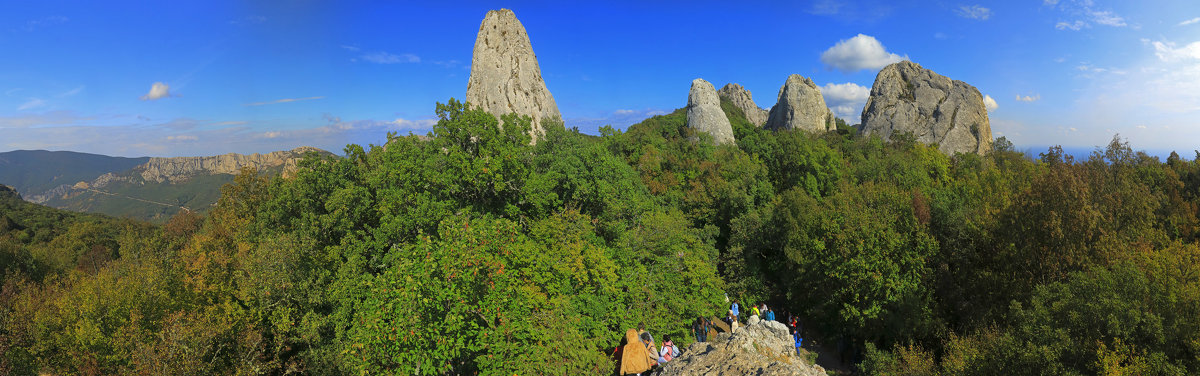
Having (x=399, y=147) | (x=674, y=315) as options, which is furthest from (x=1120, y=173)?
(x=399, y=147)

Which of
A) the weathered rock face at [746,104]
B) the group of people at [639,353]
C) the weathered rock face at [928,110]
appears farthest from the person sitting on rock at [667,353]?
the weathered rock face at [746,104]

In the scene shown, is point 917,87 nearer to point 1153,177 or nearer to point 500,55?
point 1153,177

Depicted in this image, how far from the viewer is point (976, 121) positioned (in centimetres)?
5922

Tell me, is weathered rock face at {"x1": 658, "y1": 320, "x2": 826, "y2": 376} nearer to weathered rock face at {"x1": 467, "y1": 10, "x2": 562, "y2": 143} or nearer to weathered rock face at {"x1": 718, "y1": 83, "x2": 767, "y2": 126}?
weathered rock face at {"x1": 467, "y1": 10, "x2": 562, "y2": 143}

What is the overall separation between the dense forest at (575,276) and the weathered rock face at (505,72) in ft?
50.1

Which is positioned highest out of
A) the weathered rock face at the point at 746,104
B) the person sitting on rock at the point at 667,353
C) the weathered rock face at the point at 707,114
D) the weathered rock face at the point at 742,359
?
the weathered rock face at the point at 746,104

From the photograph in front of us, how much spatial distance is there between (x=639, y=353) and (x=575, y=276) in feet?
10.3

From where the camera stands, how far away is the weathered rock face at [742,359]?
1159 centimetres

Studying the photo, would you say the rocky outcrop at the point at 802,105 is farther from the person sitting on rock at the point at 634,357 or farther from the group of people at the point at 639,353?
the person sitting on rock at the point at 634,357

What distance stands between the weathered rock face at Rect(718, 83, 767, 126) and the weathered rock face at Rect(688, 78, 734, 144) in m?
34.0

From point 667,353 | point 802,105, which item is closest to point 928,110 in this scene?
point 802,105

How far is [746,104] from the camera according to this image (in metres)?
96.1

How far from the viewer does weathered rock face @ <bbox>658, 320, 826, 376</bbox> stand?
38.0 feet

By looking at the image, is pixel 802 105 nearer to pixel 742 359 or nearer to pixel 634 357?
pixel 634 357
